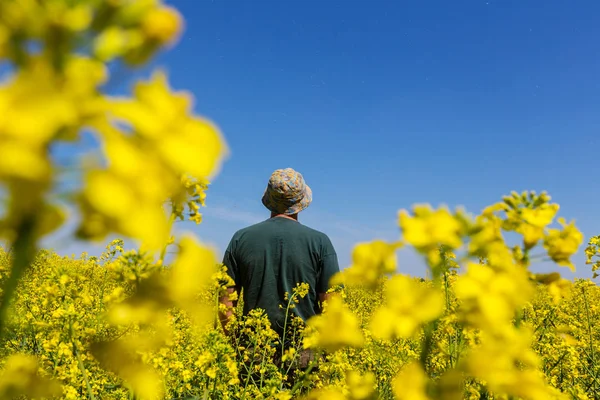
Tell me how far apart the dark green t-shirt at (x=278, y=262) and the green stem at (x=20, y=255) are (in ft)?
10.7

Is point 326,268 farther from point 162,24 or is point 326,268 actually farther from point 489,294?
point 162,24

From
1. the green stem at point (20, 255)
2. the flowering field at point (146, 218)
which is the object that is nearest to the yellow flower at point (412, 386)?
the flowering field at point (146, 218)

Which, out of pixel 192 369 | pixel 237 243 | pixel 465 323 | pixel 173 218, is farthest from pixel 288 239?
pixel 465 323

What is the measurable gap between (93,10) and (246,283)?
3.52 m

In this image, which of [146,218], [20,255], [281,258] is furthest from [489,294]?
[281,258]

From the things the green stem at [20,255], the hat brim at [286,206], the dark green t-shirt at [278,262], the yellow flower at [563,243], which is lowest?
the green stem at [20,255]

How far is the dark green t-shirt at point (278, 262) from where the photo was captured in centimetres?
379

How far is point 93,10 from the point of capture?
0.58 meters

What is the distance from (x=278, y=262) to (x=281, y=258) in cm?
5

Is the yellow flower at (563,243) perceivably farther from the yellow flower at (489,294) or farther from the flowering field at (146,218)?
the yellow flower at (489,294)

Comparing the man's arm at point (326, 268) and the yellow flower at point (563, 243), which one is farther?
the man's arm at point (326, 268)

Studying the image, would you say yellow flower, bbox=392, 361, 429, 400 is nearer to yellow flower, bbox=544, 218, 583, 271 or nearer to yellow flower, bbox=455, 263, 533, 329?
yellow flower, bbox=455, 263, 533, 329

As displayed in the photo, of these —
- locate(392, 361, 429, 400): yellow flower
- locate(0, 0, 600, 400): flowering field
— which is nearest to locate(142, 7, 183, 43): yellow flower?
locate(0, 0, 600, 400): flowering field

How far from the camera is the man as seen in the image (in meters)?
3.79
